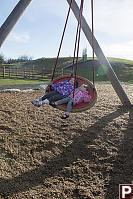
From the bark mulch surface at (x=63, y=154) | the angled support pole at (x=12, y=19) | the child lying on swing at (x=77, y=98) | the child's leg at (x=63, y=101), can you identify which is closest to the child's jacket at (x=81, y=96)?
the child lying on swing at (x=77, y=98)

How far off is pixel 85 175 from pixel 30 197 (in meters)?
0.92

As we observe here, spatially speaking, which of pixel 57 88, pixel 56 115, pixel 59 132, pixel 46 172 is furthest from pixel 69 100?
pixel 56 115

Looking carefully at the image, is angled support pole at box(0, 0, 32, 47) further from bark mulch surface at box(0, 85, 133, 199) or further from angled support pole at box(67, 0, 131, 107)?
bark mulch surface at box(0, 85, 133, 199)

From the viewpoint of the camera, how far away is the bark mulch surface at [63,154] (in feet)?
9.29

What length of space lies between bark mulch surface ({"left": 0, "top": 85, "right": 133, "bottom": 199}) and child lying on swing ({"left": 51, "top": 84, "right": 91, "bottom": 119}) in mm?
844

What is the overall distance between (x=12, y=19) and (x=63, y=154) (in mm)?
2771

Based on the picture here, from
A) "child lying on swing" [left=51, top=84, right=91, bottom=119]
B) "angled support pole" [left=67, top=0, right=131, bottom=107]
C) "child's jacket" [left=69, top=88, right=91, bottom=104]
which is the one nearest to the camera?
"child lying on swing" [left=51, top=84, right=91, bottom=119]

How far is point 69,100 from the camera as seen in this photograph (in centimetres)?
354

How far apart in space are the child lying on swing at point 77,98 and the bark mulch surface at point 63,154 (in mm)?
844

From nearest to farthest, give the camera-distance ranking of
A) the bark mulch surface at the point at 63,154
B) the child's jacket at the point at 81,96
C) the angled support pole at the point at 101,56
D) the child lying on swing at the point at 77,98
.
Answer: the bark mulch surface at the point at 63,154
the child lying on swing at the point at 77,98
the child's jacket at the point at 81,96
the angled support pole at the point at 101,56

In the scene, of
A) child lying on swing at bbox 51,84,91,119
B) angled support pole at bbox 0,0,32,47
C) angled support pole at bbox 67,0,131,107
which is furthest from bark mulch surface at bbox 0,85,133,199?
angled support pole at bbox 0,0,32,47

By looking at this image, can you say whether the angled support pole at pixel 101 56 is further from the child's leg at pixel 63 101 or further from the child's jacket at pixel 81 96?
the child's leg at pixel 63 101

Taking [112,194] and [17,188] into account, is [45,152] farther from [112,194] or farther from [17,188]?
[112,194]

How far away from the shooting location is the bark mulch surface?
2.83 m
